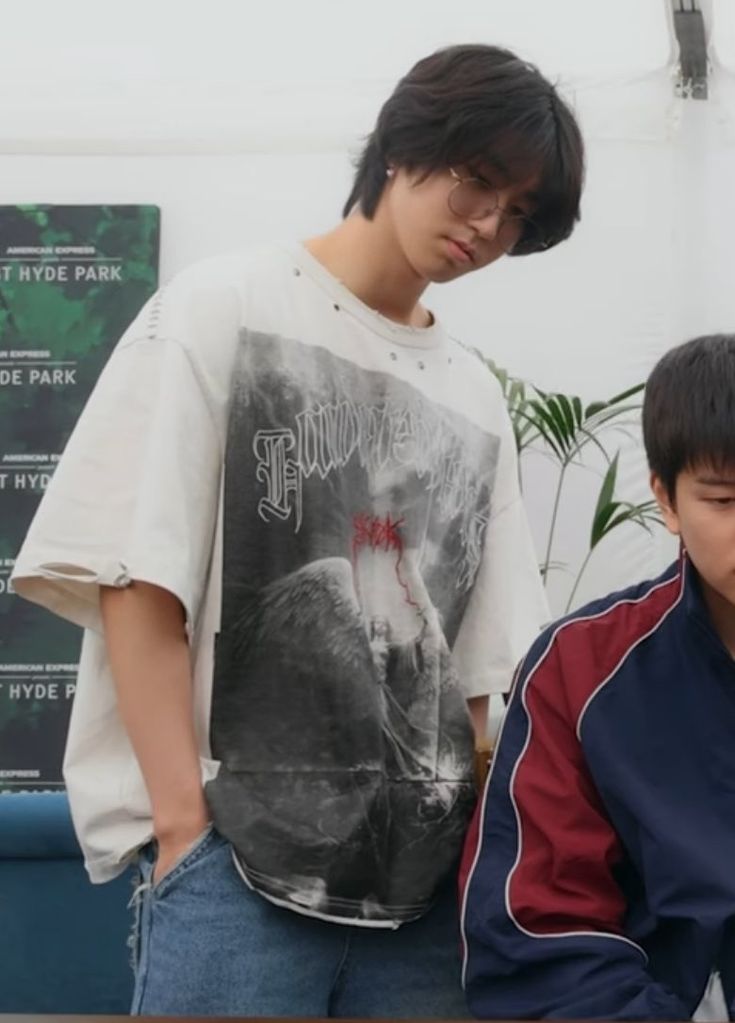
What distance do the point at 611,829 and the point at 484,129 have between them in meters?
0.57

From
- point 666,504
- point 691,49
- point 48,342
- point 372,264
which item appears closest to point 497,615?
point 666,504

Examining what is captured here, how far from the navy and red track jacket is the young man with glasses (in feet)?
0.22

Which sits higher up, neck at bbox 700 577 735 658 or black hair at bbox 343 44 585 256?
black hair at bbox 343 44 585 256

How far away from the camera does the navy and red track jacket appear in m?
1.08

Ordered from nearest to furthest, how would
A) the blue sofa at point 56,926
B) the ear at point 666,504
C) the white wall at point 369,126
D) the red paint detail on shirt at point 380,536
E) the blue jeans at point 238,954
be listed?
the blue jeans at point 238,954, the red paint detail on shirt at point 380,536, the ear at point 666,504, the blue sofa at point 56,926, the white wall at point 369,126

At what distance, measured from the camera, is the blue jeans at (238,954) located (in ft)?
3.53

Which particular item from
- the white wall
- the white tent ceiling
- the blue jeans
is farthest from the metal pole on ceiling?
the blue jeans

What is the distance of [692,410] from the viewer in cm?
130

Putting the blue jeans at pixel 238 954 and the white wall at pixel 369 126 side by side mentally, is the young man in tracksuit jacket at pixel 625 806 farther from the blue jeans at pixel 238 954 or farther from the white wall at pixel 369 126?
the white wall at pixel 369 126

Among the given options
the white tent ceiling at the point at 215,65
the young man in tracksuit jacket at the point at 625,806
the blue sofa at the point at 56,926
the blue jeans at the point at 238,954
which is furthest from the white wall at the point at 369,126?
the blue jeans at the point at 238,954

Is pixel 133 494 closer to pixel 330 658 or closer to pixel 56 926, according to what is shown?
pixel 330 658

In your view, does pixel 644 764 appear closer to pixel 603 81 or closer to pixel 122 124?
pixel 603 81

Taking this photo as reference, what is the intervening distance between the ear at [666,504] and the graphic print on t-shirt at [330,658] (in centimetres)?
23

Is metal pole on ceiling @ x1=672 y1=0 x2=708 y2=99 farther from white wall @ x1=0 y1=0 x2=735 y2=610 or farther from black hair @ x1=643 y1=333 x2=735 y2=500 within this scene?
black hair @ x1=643 y1=333 x2=735 y2=500
